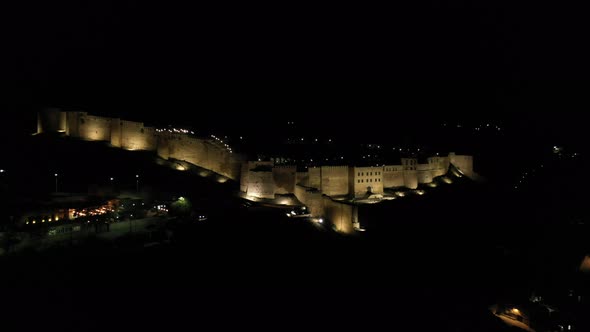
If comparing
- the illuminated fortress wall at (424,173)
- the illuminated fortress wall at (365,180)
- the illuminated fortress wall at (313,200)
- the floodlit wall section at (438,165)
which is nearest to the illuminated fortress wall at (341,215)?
the illuminated fortress wall at (313,200)

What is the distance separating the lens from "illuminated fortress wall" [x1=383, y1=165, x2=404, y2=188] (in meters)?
39.1

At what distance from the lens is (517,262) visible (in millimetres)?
32500

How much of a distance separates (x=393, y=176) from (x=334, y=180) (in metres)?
7.25

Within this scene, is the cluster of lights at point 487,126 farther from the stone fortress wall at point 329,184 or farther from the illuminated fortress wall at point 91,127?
the illuminated fortress wall at point 91,127

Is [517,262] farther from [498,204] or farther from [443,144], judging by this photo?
[443,144]

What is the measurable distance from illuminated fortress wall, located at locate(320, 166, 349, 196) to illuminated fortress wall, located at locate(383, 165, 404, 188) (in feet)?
15.6

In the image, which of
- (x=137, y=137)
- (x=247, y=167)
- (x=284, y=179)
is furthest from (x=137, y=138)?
(x=284, y=179)

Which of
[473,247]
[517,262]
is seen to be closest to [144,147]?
[473,247]

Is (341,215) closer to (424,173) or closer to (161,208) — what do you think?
(161,208)

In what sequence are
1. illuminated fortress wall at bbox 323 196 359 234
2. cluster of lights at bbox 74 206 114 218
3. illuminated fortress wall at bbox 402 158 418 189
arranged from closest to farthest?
cluster of lights at bbox 74 206 114 218
illuminated fortress wall at bbox 323 196 359 234
illuminated fortress wall at bbox 402 158 418 189

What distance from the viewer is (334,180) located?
3575 cm

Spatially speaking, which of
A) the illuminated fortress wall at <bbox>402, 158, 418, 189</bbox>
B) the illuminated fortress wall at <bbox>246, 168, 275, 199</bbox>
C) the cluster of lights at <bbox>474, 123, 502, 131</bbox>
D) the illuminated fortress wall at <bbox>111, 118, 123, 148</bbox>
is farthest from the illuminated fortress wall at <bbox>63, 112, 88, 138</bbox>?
the cluster of lights at <bbox>474, 123, 502, 131</bbox>

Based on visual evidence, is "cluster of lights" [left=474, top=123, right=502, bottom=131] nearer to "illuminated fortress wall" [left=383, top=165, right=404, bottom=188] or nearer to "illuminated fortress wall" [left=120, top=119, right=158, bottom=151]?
"illuminated fortress wall" [left=383, top=165, right=404, bottom=188]

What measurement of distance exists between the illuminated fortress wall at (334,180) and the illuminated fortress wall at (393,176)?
15.6ft
